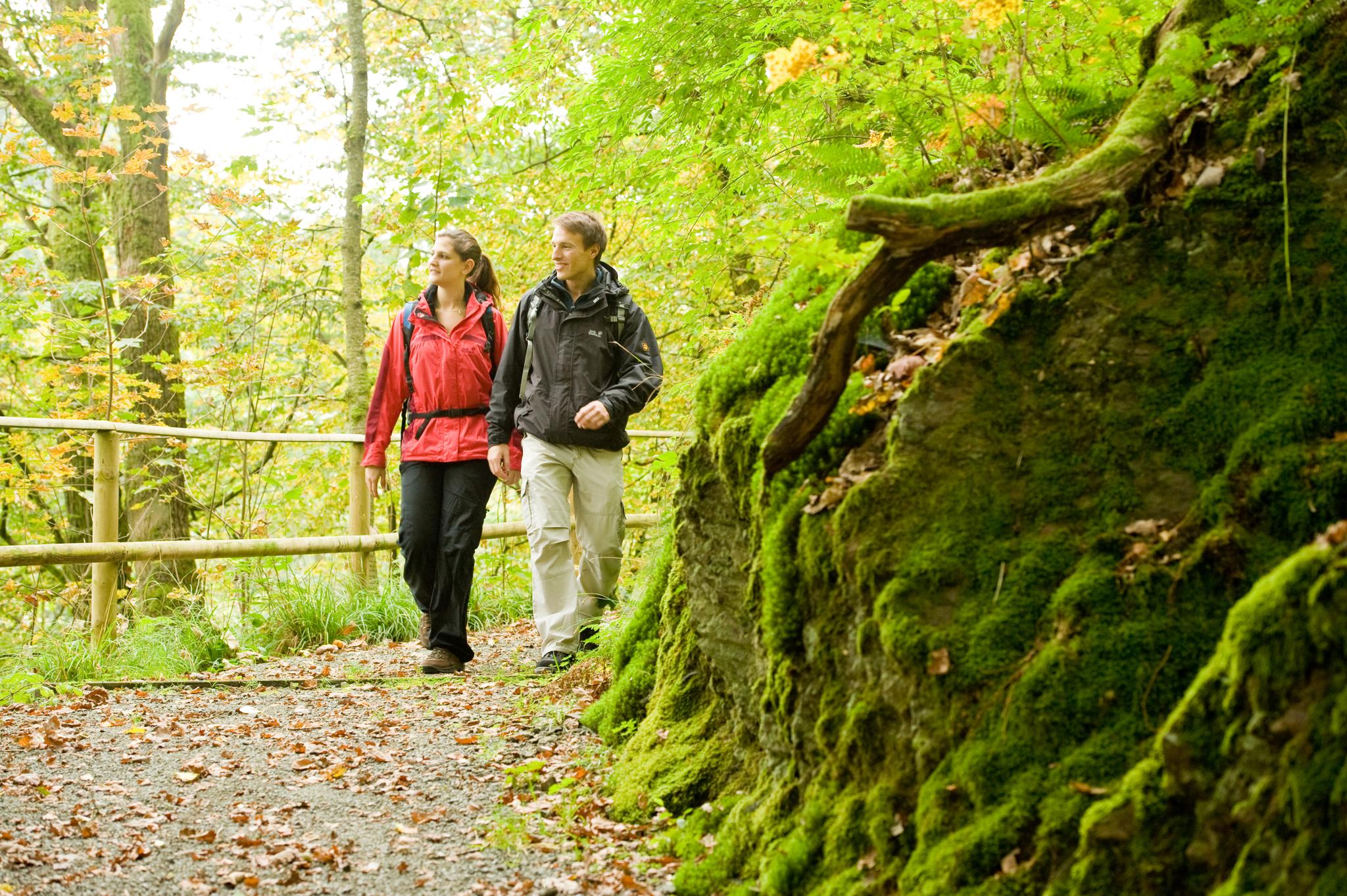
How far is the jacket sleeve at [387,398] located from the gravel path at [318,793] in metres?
1.39

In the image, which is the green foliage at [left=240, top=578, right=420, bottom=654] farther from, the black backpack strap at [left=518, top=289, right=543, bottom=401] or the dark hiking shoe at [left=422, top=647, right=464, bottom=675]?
the black backpack strap at [left=518, top=289, right=543, bottom=401]

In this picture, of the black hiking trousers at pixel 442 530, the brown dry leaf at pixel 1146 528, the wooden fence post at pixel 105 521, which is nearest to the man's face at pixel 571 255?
the black hiking trousers at pixel 442 530

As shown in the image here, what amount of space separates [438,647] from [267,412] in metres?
7.62

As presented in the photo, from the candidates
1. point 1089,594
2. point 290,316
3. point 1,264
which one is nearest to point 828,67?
point 1089,594

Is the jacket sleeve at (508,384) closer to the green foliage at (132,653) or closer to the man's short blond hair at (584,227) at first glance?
the man's short blond hair at (584,227)

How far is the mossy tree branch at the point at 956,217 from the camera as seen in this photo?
2.57m

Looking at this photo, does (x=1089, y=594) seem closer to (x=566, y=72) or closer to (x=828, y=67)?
(x=828, y=67)

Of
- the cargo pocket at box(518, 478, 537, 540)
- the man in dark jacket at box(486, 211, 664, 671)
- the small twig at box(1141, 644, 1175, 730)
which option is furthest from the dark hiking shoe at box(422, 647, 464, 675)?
the small twig at box(1141, 644, 1175, 730)

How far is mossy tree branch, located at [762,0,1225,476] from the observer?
8.44ft

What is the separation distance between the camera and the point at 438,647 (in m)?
5.93

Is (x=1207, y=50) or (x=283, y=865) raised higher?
(x=1207, y=50)

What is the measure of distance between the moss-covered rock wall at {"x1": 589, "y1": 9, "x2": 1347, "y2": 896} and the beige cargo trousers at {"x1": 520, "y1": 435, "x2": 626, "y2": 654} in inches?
102

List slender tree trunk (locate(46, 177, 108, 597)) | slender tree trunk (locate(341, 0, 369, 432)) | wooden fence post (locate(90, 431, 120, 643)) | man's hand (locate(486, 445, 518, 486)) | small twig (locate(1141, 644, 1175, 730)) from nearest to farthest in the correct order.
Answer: small twig (locate(1141, 644, 1175, 730)), man's hand (locate(486, 445, 518, 486)), wooden fence post (locate(90, 431, 120, 643)), slender tree trunk (locate(46, 177, 108, 597)), slender tree trunk (locate(341, 0, 369, 432))

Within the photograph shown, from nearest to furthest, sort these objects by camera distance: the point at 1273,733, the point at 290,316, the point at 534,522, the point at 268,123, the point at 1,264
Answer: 1. the point at 1273,733
2. the point at 534,522
3. the point at 1,264
4. the point at 268,123
5. the point at 290,316
